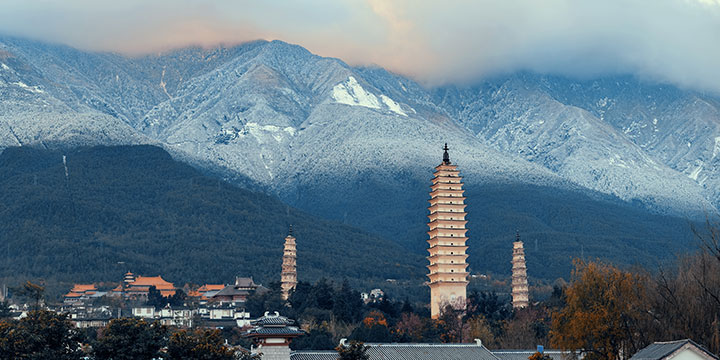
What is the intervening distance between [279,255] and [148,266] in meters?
18.8

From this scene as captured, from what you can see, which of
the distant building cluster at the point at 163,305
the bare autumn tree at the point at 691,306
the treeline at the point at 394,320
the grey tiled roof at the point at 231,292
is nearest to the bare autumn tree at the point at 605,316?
the bare autumn tree at the point at 691,306

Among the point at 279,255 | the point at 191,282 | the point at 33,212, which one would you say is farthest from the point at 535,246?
the point at 33,212

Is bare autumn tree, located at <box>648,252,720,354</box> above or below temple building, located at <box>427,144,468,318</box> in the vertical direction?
below

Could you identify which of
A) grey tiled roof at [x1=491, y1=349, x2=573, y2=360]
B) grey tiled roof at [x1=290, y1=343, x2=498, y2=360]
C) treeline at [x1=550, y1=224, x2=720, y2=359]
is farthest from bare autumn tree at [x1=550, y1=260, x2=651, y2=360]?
grey tiled roof at [x1=491, y1=349, x2=573, y2=360]

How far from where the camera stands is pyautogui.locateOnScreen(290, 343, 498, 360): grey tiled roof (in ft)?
234

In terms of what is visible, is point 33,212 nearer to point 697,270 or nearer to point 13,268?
point 13,268

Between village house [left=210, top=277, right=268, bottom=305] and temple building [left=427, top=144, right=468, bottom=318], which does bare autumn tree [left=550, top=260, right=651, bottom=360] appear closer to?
temple building [left=427, top=144, right=468, bottom=318]

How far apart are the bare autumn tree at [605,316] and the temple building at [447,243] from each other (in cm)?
6091

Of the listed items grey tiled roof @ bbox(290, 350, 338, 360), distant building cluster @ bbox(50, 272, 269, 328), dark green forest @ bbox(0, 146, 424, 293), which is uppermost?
dark green forest @ bbox(0, 146, 424, 293)

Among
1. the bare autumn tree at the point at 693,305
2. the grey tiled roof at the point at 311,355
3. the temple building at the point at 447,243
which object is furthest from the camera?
the temple building at the point at 447,243

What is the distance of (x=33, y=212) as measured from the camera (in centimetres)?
19350

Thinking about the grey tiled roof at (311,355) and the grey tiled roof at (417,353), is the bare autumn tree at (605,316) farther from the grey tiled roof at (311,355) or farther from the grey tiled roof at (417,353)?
the grey tiled roof at (311,355)

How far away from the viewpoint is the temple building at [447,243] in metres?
128

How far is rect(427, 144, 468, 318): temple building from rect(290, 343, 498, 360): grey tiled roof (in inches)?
2033
